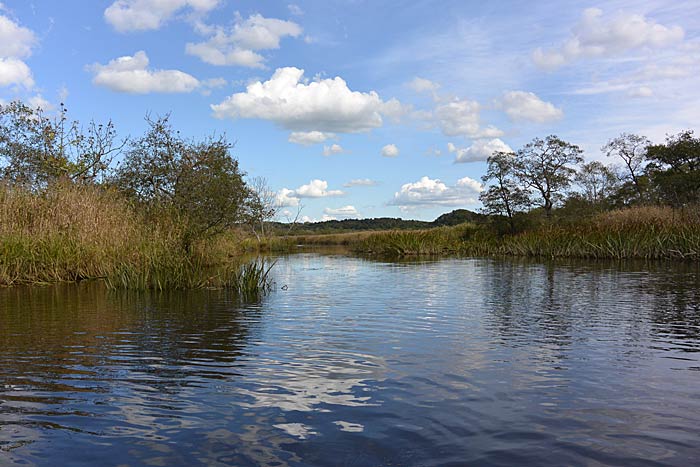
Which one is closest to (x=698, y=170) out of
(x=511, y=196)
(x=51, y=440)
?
(x=511, y=196)

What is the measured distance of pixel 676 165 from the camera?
142 ft

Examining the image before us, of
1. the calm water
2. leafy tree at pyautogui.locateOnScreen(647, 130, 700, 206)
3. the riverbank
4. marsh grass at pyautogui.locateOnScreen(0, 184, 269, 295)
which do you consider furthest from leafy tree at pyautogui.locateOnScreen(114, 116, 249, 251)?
leafy tree at pyautogui.locateOnScreen(647, 130, 700, 206)

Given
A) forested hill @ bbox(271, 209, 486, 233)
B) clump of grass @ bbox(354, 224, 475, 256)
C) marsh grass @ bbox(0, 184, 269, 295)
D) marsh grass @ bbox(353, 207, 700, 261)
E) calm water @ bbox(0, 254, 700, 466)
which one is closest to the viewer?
calm water @ bbox(0, 254, 700, 466)

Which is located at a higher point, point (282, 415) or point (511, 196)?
point (511, 196)

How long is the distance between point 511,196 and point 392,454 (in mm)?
35961

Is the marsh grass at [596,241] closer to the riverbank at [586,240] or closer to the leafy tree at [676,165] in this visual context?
the riverbank at [586,240]

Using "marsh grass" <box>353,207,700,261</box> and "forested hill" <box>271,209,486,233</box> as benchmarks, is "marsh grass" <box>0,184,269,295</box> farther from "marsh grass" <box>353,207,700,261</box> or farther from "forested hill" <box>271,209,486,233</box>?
"forested hill" <box>271,209,486,233</box>

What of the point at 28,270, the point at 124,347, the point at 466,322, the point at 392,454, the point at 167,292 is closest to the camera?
the point at 392,454

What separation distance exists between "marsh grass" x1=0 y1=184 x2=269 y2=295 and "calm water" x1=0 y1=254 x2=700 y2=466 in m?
2.75

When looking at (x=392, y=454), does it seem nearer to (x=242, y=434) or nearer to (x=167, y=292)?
(x=242, y=434)

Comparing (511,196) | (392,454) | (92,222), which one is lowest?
(392,454)

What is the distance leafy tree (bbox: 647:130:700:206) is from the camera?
38.3 m

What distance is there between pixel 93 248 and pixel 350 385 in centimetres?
1112

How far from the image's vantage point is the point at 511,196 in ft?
121
